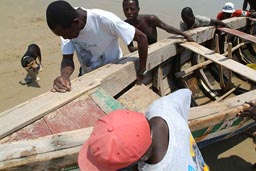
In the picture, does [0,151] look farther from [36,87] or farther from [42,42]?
[42,42]

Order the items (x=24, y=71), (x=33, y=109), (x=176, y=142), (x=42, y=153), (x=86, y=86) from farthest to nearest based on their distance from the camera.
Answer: (x=24, y=71) → (x=86, y=86) → (x=33, y=109) → (x=42, y=153) → (x=176, y=142)

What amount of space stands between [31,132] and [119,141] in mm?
1109

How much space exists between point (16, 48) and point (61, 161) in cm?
645

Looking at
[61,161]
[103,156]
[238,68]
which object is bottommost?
[238,68]

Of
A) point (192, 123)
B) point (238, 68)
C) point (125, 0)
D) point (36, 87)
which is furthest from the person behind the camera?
point (36, 87)

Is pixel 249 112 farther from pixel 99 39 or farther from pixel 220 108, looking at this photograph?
pixel 99 39

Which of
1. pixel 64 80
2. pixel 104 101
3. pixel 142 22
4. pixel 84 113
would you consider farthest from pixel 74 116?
pixel 142 22

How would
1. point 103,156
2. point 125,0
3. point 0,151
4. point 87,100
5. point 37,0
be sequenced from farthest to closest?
point 37,0
point 125,0
point 87,100
point 0,151
point 103,156

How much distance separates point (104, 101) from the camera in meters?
2.48

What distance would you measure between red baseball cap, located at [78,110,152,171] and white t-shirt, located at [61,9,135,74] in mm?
1506

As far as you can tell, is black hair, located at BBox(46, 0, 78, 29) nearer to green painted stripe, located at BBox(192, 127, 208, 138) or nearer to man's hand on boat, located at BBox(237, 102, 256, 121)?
green painted stripe, located at BBox(192, 127, 208, 138)

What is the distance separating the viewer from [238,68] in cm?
332

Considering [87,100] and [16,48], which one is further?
[16,48]

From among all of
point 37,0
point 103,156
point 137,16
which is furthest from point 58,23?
point 37,0
